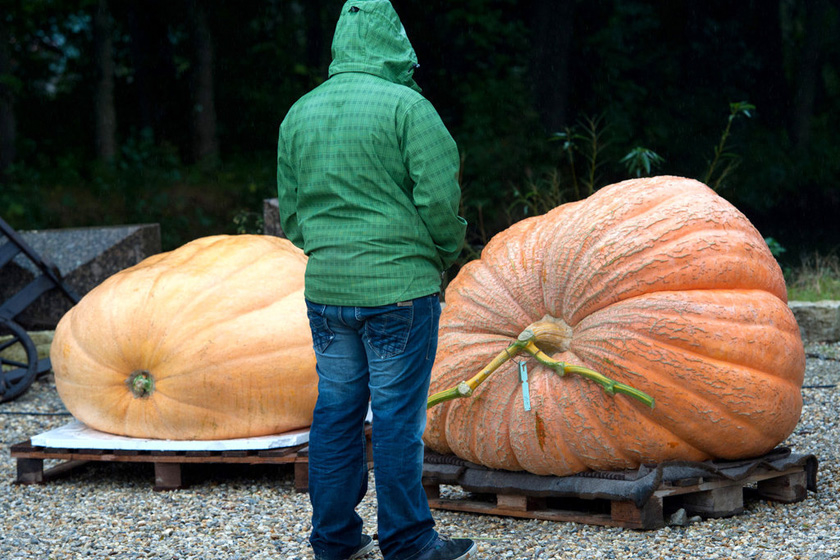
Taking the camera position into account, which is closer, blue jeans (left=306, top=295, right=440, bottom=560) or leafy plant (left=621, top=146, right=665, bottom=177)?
blue jeans (left=306, top=295, right=440, bottom=560)

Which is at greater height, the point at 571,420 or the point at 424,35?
the point at 424,35

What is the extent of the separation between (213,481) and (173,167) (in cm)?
841

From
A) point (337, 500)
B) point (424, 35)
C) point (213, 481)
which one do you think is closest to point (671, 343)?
point (337, 500)

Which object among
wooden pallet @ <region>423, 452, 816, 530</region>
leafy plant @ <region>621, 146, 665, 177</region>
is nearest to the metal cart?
wooden pallet @ <region>423, 452, 816, 530</region>

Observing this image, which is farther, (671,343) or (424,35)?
(424,35)

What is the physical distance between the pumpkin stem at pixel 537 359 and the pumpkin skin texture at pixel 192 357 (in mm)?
885

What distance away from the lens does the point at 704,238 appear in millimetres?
3279

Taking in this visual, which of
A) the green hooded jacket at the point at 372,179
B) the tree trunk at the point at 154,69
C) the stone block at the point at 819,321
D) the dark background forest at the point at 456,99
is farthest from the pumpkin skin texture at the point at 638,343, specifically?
the tree trunk at the point at 154,69

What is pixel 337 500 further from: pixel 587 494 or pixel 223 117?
pixel 223 117

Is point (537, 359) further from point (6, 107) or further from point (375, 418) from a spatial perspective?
point (6, 107)

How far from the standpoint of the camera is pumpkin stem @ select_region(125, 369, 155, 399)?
3.98 meters

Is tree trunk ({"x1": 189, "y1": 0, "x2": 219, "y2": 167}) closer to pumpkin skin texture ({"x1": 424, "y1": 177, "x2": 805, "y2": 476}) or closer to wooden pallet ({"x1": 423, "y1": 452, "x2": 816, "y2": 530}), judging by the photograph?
pumpkin skin texture ({"x1": 424, "y1": 177, "x2": 805, "y2": 476})

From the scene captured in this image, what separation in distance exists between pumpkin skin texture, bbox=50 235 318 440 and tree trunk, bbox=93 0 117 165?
7.75 metres

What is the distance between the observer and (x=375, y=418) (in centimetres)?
277
